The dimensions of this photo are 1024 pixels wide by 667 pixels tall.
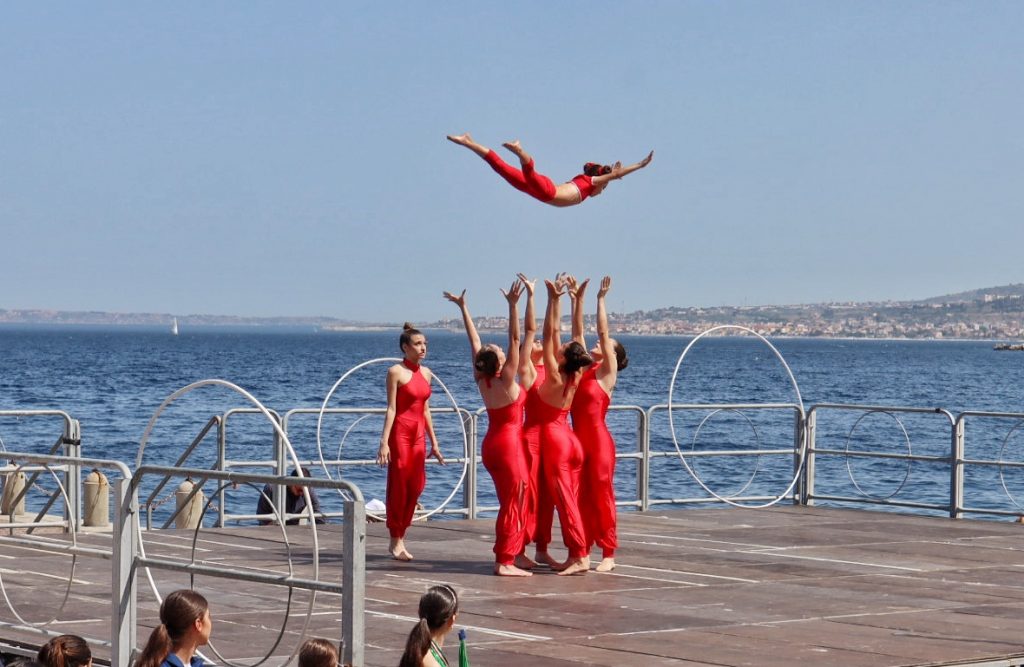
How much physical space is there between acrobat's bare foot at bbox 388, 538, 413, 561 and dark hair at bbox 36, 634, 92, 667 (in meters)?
6.33

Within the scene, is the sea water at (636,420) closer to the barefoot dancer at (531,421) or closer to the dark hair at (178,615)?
the barefoot dancer at (531,421)

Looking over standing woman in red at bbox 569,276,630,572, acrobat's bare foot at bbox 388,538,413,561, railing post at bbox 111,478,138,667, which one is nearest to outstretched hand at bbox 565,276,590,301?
standing woman in red at bbox 569,276,630,572

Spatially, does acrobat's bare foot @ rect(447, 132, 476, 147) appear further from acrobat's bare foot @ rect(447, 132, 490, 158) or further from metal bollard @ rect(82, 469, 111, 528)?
metal bollard @ rect(82, 469, 111, 528)

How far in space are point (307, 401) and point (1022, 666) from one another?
59.7 meters

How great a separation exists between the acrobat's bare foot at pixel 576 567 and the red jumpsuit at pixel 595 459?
A: 0.43 ft

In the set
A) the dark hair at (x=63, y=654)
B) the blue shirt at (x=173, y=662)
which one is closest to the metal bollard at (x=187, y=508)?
the blue shirt at (x=173, y=662)

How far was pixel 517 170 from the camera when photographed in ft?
34.4

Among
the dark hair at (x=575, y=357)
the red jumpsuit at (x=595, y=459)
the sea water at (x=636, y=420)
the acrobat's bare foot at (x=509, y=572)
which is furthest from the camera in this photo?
the sea water at (x=636, y=420)

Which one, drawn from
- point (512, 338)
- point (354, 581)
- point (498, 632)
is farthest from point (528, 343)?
point (354, 581)

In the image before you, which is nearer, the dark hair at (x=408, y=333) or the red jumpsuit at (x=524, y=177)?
the red jumpsuit at (x=524, y=177)

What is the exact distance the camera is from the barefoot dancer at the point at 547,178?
33.7 feet

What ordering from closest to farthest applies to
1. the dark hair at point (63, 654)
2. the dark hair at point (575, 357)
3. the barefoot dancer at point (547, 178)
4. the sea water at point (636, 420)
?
the dark hair at point (63, 654), the barefoot dancer at point (547, 178), the dark hair at point (575, 357), the sea water at point (636, 420)

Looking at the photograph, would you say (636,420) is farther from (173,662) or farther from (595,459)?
(173,662)

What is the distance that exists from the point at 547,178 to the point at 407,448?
271 centimetres
